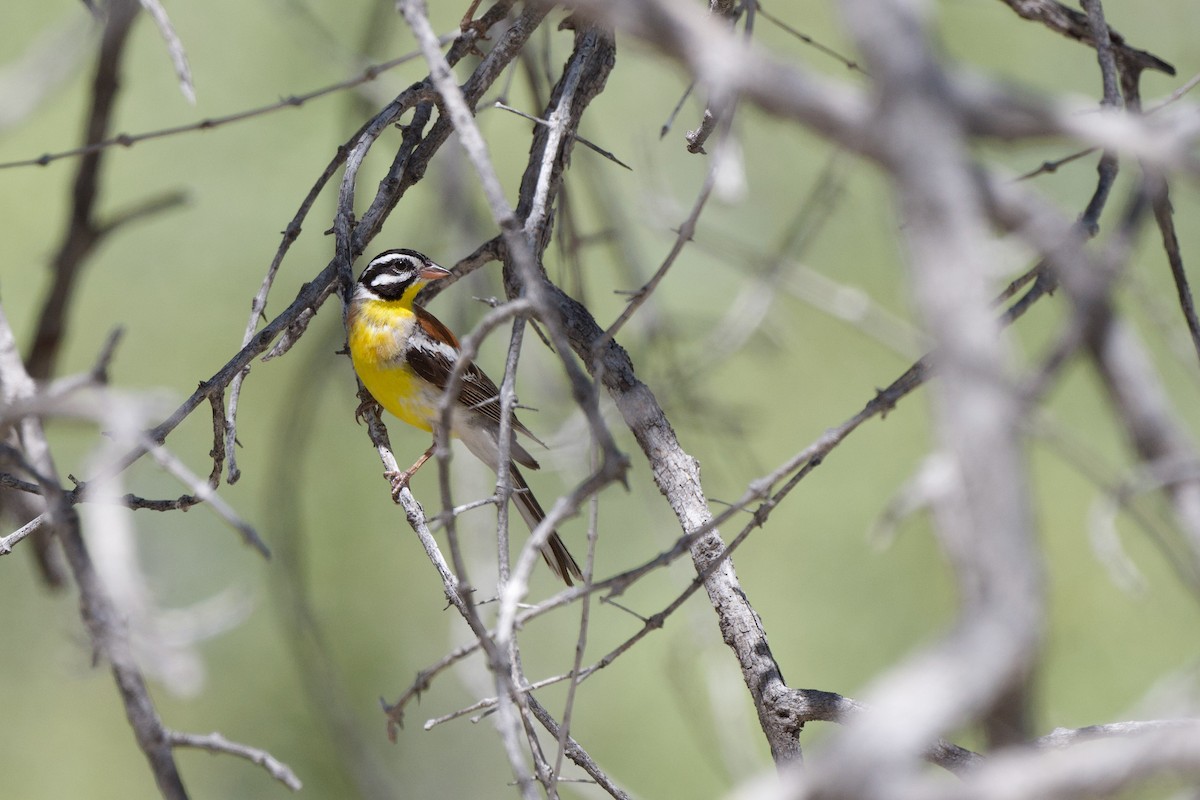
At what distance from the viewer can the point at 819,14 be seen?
6.12 meters

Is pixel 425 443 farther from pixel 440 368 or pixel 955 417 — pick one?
pixel 955 417

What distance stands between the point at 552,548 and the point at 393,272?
1.54 m

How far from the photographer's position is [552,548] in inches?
148

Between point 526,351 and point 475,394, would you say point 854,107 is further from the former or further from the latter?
point 475,394

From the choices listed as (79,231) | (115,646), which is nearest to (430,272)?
(79,231)

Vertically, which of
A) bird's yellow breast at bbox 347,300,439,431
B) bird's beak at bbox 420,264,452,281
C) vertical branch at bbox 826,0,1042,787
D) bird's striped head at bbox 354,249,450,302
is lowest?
vertical branch at bbox 826,0,1042,787

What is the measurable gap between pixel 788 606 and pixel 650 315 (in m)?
2.06

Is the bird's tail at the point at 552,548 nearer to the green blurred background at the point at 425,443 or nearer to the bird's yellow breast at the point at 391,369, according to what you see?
the green blurred background at the point at 425,443

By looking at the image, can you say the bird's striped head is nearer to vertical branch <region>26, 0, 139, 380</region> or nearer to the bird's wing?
the bird's wing

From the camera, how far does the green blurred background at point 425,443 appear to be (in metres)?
5.15

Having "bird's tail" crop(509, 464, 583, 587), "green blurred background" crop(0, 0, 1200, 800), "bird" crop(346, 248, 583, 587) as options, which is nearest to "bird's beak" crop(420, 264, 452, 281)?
"bird" crop(346, 248, 583, 587)

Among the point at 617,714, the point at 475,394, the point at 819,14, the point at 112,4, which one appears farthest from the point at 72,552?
the point at 819,14

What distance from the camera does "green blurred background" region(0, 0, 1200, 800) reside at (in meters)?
5.15

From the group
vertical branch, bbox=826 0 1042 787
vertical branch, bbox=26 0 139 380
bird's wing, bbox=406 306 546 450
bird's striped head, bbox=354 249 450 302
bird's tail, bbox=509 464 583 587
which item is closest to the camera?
vertical branch, bbox=826 0 1042 787
